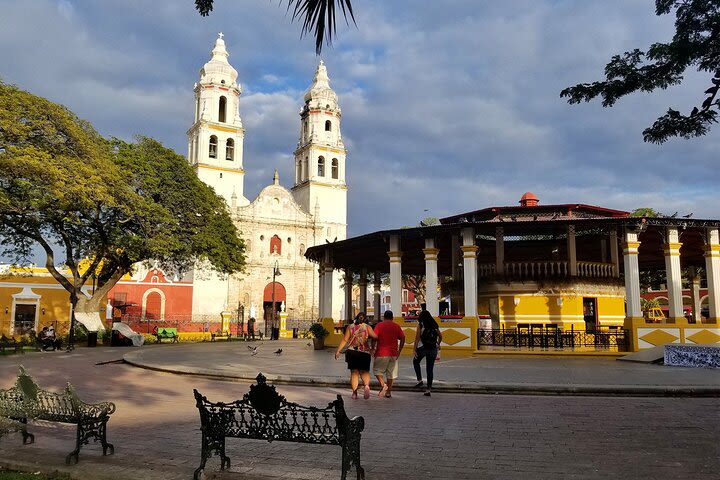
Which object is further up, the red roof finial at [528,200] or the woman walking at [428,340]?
the red roof finial at [528,200]

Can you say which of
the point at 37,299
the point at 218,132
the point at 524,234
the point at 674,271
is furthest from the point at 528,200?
the point at 218,132

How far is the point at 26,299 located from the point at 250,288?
19.0m

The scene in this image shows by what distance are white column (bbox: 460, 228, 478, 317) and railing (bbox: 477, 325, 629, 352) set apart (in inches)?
31.4

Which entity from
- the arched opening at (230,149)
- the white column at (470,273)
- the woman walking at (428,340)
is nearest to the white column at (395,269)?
the white column at (470,273)

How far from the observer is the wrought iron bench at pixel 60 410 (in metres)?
5.26

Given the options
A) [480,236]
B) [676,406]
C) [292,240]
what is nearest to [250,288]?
[292,240]

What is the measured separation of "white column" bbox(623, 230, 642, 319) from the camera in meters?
15.7

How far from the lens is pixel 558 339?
631 inches

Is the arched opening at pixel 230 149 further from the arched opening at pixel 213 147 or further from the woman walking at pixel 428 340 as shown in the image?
the woman walking at pixel 428 340

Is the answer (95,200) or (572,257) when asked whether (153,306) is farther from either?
(572,257)

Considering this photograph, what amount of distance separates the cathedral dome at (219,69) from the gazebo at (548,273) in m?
32.5

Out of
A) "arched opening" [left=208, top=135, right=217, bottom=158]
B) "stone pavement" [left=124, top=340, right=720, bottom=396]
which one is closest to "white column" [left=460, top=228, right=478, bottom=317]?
"stone pavement" [left=124, top=340, right=720, bottom=396]

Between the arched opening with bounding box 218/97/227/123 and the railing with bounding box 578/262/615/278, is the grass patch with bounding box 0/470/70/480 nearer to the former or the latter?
the railing with bounding box 578/262/615/278

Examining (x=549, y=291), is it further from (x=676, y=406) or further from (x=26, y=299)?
(x=26, y=299)
